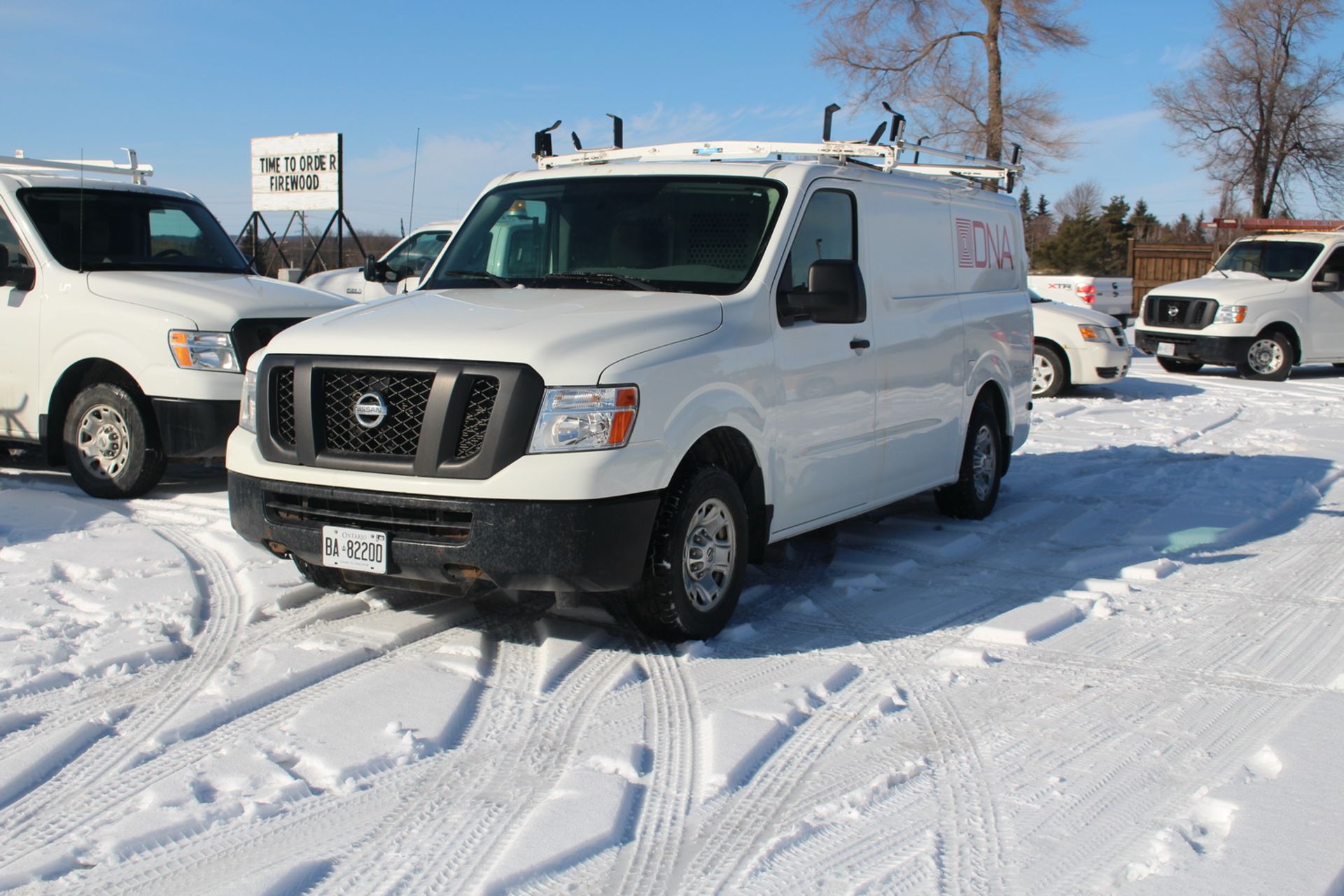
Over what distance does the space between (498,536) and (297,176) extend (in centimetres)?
2345

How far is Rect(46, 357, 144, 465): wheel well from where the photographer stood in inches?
323

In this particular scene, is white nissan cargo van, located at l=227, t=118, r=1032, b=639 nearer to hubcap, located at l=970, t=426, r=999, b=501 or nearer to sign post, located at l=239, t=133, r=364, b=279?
hubcap, located at l=970, t=426, r=999, b=501

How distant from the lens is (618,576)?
489 centimetres

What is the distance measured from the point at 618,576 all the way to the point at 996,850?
71.5 inches

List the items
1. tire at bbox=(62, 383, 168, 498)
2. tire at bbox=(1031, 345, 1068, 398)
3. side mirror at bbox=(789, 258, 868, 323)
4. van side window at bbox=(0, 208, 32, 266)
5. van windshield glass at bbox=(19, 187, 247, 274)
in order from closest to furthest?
side mirror at bbox=(789, 258, 868, 323)
tire at bbox=(62, 383, 168, 498)
van side window at bbox=(0, 208, 32, 266)
van windshield glass at bbox=(19, 187, 247, 274)
tire at bbox=(1031, 345, 1068, 398)

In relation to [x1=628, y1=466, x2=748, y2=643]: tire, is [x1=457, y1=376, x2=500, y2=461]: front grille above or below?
above

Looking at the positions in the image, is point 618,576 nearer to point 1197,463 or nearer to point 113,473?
point 113,473

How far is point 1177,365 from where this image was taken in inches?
778

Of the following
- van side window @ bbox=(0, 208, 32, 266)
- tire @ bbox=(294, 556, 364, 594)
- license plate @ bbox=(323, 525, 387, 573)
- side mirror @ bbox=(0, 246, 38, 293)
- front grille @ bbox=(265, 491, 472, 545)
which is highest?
van side window @ bbox=(0, 208, 32, 266)

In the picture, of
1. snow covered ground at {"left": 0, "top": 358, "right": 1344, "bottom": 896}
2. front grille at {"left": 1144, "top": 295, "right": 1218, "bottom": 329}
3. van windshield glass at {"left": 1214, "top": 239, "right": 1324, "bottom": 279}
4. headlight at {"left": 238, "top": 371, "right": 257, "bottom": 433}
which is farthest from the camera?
van windshield glass at {"left": 1214, "top": 239, "right": 1324, "bottom": 279}

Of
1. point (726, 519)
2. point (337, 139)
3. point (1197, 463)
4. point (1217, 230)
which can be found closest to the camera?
point (726, 519)

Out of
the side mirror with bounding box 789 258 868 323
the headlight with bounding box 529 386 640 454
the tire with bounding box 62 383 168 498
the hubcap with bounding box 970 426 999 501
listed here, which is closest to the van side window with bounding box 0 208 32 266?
the tire with bounding box 62 383 168 498

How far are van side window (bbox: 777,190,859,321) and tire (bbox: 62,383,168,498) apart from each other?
4335 mm

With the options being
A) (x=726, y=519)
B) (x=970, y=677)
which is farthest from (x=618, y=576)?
(x=970, y=677)
